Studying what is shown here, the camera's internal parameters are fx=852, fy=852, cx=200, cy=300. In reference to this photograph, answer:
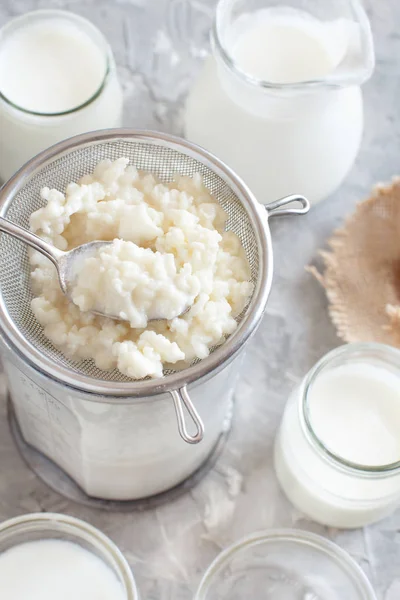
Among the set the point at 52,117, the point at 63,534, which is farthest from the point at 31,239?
the point at 63,534

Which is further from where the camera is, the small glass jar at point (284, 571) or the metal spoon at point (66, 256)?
the small glass jar at point (284, 571)

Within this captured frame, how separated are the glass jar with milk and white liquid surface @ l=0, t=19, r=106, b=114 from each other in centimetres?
15

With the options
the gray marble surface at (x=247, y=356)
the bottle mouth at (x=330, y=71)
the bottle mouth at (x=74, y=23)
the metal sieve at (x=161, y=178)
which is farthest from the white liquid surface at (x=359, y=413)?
the bottle mouth at (x=74, y=23)

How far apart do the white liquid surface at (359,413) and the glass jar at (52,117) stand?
1.48 ft

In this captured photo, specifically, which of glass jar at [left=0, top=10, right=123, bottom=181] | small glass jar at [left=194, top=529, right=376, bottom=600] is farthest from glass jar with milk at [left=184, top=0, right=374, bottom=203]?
small glass jar at [left=194, top=529, right=376, bottom=600]

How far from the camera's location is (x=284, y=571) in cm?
113

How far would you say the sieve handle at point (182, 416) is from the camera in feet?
2.60

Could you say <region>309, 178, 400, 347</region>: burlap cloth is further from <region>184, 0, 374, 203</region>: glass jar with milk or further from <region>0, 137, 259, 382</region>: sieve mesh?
<region>0, 137, 259, 382</region>: sieve mesh

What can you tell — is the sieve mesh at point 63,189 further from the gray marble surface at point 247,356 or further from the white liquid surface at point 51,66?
the gray marble surface at point 247,356

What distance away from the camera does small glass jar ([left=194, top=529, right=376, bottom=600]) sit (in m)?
1.08

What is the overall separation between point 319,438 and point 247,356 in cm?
23

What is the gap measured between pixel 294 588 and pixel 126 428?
385 mm

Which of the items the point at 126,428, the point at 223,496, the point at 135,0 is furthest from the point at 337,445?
the point at 135,0

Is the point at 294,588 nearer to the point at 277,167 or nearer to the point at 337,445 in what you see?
the point at 337,445
